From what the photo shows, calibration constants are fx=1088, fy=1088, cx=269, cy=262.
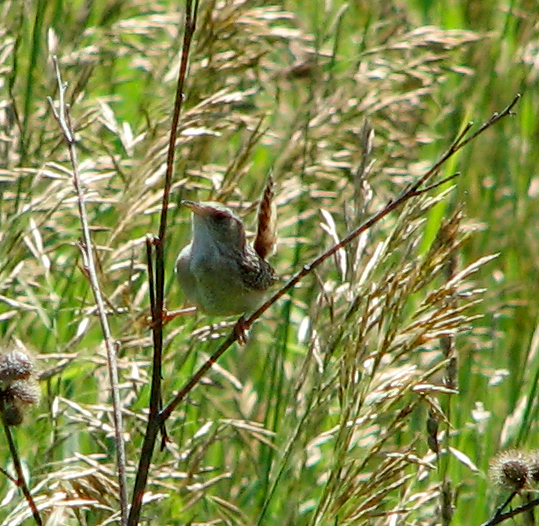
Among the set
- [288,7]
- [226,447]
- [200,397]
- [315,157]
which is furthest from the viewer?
[288,7]

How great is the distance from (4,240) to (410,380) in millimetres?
1095

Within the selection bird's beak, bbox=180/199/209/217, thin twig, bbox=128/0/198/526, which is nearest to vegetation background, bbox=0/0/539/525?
bird's beak, bbox=180/199/209/217

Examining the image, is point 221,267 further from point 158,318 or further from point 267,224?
point 158,318

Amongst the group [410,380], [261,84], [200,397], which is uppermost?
[261,84]

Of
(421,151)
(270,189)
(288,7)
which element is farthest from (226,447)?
(288,7)

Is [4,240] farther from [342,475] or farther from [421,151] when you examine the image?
[421,151]

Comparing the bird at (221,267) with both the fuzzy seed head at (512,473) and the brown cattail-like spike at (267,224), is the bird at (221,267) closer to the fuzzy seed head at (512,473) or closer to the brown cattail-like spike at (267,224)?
the brown cattail-like spike at (267,224)

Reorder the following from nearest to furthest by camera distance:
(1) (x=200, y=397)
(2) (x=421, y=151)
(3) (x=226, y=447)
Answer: (1) (x=200, y=397)
(3) (x=226, y=447)
(2) (x=421, y=151)

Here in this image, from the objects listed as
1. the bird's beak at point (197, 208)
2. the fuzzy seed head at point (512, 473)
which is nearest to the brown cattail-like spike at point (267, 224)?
the bird's beak at point (197, 208)

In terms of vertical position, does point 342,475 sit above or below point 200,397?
above

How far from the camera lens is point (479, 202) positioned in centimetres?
400

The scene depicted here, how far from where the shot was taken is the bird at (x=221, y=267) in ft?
9.86

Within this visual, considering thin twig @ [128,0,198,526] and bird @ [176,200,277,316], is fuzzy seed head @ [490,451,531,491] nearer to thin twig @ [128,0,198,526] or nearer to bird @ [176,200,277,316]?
thin twig @ [128,0,198,526]

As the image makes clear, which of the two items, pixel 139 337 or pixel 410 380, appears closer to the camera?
pixel 410 380
